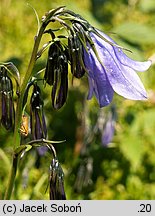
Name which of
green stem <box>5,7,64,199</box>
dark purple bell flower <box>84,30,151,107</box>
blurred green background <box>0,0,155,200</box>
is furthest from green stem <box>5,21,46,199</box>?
blurred green background <box>0,0,155,200</box>

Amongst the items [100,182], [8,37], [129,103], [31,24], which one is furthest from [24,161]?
[31,24]

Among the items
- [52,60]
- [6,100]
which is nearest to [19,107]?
[6,100]

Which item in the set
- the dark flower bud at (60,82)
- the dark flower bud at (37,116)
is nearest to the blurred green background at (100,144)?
the dark flower bud at (37,116)

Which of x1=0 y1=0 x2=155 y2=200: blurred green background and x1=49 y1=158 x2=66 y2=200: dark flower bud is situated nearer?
x1=49 y1=158 x2=66 y2=200: dark flower bud

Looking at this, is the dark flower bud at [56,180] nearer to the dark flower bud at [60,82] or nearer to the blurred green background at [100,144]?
the dark flower bud at [60,82]

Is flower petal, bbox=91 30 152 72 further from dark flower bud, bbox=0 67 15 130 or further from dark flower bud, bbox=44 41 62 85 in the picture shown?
dark flower bud, bbox=0 67 15 130

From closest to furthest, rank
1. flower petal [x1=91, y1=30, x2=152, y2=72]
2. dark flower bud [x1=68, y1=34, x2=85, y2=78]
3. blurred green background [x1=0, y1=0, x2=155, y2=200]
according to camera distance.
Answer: dark flower bud [x1=68, y1=34, x2=85, y2=78] → flower petal [x1=91, y1=30, x2=152, y2=72] → blurred green background [x1=0, y1=0, x2=155, y2=200]

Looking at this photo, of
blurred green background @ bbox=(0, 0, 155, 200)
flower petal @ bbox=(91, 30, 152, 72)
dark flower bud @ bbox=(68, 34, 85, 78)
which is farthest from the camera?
blurred green background @ bbox=(0, 0, 155, 200)
